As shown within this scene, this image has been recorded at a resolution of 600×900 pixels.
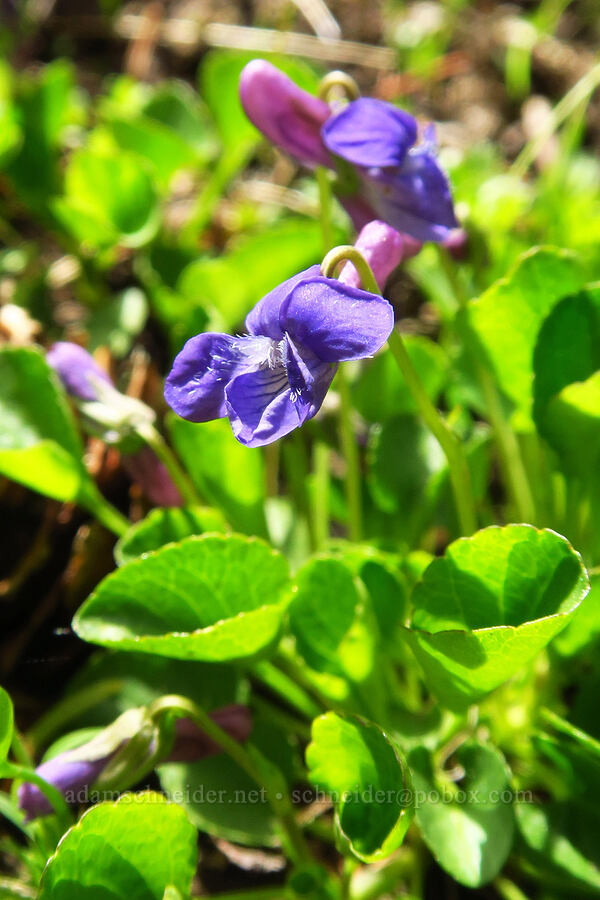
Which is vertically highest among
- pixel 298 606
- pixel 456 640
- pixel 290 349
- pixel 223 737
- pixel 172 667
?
pixel 290 349

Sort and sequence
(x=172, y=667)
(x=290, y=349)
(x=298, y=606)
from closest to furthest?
(x=290, y=349)
(x=298, y=606)
(x=172, y=667)

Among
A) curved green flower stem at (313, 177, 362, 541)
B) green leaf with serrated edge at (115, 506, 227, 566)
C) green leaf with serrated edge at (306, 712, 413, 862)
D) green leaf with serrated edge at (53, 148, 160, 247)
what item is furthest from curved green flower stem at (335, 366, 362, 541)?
green leaf with serrated edge at (53, 148, 160, 247)

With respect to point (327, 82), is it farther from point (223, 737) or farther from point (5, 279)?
point (5, 279)

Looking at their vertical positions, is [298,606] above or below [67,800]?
above

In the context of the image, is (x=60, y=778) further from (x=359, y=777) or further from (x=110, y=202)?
(x=110, y=202)

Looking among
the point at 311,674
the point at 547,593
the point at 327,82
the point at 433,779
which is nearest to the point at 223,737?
the point at 311,674

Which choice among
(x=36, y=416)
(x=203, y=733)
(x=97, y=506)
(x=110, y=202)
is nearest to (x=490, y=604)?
(x=203, y=733)

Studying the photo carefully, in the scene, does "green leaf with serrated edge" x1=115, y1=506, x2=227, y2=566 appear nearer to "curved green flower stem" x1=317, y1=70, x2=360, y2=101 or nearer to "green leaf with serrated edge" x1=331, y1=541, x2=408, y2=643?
"green leaf with serrated edge" x1=331, y1=541, x2=408, y2=643

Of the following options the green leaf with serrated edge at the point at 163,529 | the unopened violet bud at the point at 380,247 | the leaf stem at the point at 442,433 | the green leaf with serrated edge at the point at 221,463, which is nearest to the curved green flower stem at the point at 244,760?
the green leaf with serrated edge at the point at 163,529
